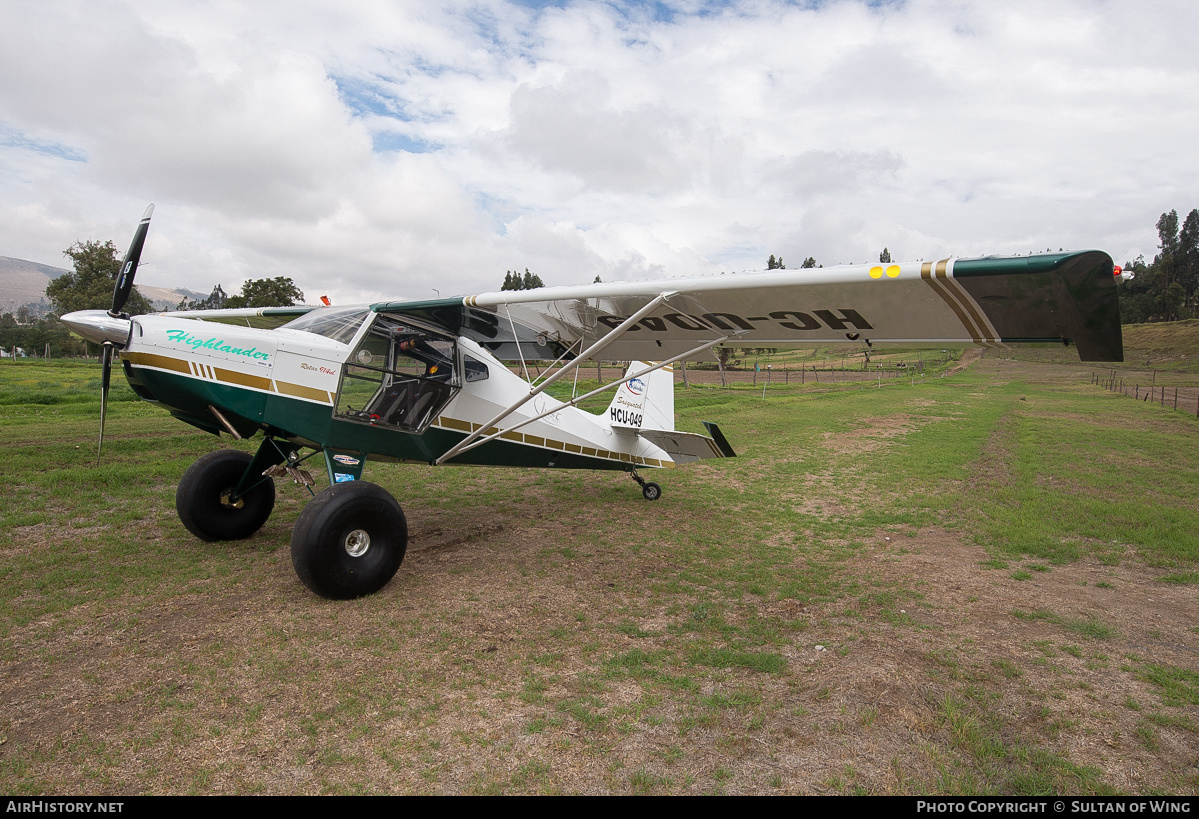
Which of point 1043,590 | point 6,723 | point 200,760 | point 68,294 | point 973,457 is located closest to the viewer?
point 200,760

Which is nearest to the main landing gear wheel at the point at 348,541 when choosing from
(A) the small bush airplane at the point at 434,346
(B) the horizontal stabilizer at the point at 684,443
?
(A) the small bush airplane at the point at 434,346

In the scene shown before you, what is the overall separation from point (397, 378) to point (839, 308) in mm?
4385

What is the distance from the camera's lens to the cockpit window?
19.1 feet

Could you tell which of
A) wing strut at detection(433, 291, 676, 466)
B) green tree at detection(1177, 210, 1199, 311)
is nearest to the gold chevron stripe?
wing strut at detection(433, 291, 676, 466)

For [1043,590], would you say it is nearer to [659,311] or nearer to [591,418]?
[659,311]

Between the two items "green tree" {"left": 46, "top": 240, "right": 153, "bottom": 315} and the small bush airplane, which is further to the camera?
"green tree" {"left": 46, "top": 240, "right": 153, "bottom": 315}

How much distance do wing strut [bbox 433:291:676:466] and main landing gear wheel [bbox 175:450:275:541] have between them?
2137mm

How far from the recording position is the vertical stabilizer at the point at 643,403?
29.5ft

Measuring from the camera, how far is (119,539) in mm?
6461

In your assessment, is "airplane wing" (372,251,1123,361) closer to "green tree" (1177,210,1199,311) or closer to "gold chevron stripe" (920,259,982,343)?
"gold chevron stripe" (920,259,982,343)

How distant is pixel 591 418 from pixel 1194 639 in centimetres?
660

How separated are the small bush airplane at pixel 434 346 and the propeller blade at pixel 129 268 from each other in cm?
2

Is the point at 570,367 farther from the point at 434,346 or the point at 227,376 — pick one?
the point at 227,376

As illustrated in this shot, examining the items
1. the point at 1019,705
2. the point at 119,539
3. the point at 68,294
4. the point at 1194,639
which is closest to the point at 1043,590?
the point at 1194,639
